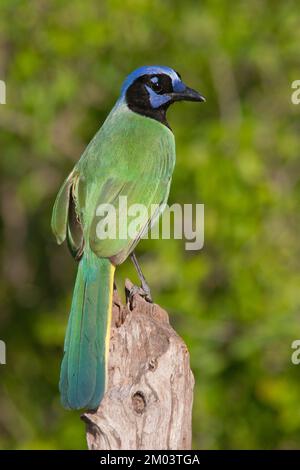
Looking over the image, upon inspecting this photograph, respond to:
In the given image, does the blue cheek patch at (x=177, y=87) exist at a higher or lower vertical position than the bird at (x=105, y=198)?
higher

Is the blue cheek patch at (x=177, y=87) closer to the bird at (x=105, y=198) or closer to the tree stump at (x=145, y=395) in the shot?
the bird at (x=105, y=198)

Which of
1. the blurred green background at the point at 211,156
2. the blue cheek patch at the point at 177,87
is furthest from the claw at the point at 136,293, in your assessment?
the blurred green background at the point at 211,156

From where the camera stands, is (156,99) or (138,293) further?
(156,99)

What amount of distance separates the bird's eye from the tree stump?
72.8 inches

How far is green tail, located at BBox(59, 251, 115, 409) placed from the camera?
4.34 metres

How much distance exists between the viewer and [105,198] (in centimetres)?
527

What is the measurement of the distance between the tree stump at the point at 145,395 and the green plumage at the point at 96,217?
0.26ft

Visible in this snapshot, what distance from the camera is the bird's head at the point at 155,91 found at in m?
6.00

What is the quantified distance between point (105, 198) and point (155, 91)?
1.04m

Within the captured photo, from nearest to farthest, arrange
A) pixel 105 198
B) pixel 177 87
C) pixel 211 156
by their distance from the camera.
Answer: pixel 105 198 → pixel 177 87 → pixel 211 156

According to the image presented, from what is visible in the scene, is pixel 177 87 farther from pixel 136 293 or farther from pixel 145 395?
pixel 145 395

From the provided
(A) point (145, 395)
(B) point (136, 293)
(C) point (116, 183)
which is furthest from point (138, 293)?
(A) point (145, 395)

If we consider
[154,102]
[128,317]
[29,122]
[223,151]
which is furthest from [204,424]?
[128,317]
